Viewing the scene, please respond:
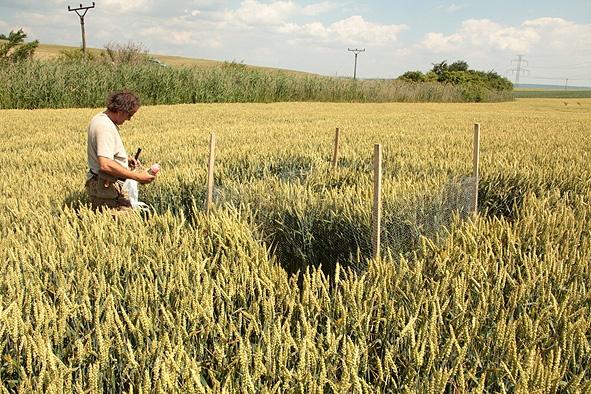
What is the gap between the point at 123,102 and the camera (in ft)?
14.4

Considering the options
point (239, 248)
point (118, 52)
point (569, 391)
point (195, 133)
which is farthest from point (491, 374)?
point (118, 52)

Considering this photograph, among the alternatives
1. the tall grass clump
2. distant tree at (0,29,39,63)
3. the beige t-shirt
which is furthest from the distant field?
the beige t-shirt

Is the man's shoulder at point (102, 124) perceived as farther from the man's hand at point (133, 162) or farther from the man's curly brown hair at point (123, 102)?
the man's hand at point (133, 162)

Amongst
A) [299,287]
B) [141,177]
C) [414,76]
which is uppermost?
[414,76]

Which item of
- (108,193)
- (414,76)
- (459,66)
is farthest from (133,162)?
(459,66)

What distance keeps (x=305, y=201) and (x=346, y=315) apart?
245 cm

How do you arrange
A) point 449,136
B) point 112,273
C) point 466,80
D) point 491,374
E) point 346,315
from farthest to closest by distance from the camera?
point 466,80 → point 449,136 → point 112,273 → point 346,315 → point 491,374

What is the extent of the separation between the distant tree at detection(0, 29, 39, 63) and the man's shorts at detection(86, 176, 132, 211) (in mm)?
22409

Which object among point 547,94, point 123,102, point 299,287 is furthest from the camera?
point 547,94

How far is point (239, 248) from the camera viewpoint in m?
2.88

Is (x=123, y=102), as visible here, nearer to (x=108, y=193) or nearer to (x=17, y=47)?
(x=108, y=193)

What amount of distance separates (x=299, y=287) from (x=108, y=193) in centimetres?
193

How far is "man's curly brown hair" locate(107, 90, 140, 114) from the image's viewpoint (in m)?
4.37

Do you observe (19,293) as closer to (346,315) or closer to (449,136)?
(346,315)
